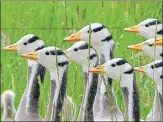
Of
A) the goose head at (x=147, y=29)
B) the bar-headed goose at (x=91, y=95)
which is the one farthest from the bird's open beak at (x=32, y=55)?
the goose head at (x=147, y=29)

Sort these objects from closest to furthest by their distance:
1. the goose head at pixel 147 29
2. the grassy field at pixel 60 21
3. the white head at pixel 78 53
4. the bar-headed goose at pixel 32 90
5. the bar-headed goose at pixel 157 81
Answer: the bar-headed goose at pixel 157 81
the bar-headed goose at pixel 32 90
the white head at pixel 78 53
the goose head at pixel 147 29
the grassy field at pixel 60 21

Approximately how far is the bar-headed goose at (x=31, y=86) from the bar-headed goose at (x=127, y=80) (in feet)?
1.47

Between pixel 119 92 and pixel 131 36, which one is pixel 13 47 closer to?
pixel 119 92

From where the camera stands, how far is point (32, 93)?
6.36m

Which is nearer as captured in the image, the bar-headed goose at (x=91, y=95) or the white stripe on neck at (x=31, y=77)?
the bar-headed goose at (x=91, y=95)

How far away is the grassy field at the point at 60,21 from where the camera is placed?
7.29 metres

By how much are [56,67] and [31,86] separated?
0.29 m

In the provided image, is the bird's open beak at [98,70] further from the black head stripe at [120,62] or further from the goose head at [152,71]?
the goose head at [152,71]

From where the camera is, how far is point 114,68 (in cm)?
620

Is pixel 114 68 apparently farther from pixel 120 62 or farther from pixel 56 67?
pixel 56 67

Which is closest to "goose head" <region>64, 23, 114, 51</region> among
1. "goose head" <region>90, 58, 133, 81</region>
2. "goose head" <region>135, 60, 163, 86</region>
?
"goose head" <region>90, 58, 133, 81</region>

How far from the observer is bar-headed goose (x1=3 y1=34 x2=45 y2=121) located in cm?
620

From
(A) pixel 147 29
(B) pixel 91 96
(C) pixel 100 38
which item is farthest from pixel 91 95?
(A) pixel 147 29

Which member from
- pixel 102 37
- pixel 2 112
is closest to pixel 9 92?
pixel 2 112
